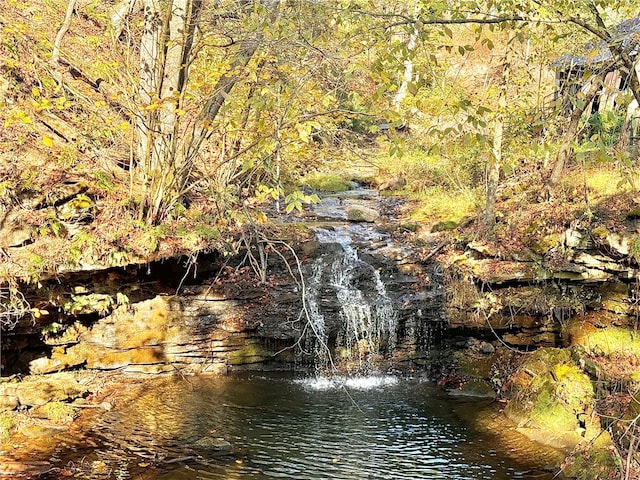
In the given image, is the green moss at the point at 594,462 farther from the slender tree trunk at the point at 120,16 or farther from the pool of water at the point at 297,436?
the slender tree trunk at the point at 120,16

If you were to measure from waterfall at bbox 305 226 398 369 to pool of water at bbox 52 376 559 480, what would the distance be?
36.4 inches

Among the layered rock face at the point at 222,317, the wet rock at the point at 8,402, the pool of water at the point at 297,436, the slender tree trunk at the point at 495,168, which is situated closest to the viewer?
the pool of water at the point at 297,436

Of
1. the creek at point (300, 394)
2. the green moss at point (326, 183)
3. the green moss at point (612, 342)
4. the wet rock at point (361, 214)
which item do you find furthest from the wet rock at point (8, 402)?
the green moss at point (326, 183)

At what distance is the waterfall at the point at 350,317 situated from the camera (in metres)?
9.89

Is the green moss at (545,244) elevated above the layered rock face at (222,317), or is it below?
above

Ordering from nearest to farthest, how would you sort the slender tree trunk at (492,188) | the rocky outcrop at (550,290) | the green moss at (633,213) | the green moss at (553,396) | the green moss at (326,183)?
the green moss at (553,396) → the rocky outcrop at (550,290) → the green moss at (633,213) → the slender tree trunk at (492,188) → the green moss at (326,183)

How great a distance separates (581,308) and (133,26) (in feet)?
30.1

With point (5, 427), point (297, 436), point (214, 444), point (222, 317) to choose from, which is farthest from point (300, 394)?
point (5, 427)

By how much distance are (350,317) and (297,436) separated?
320 centimetres

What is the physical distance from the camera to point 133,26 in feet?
30.9

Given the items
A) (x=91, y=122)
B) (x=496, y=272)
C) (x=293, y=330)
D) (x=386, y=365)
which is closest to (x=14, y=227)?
(x=91, y=122)

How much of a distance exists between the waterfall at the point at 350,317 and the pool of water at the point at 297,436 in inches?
36.4

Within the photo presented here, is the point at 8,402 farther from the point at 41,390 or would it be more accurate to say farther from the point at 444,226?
the point at 444,226

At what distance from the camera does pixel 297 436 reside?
7152 millimetres
